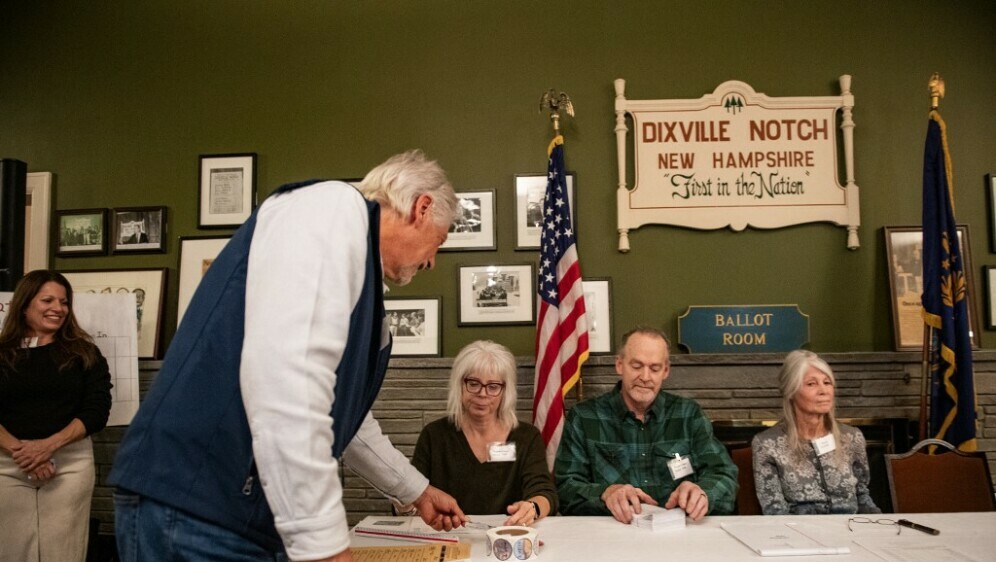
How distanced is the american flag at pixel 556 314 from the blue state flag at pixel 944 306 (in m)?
1.58

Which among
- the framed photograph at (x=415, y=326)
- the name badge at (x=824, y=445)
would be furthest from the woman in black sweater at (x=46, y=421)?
the name badge at (x=824, y=445)

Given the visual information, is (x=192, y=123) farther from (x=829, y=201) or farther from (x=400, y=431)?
(x=829, y=201)

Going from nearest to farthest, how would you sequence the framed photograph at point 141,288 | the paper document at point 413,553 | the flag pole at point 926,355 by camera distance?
the paper document at point 413,553 < the flag pole at point 926,355 < the framed photograph at point 141,288

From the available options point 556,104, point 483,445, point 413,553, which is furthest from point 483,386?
point 556,104

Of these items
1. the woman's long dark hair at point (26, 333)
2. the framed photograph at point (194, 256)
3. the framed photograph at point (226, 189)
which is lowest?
the woman's long dark hair at point (26, 333)

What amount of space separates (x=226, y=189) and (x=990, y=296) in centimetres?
396

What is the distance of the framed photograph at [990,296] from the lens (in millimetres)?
3496

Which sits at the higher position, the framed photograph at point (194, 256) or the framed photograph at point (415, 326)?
the framed photograph at point (194, 256)

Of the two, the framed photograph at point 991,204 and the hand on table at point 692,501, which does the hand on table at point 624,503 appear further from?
the framed photograph at point 991,204

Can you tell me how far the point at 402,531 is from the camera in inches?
73.3

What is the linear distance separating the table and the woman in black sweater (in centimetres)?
195

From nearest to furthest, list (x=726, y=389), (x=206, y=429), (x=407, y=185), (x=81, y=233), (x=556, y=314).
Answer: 1. (x=206, y=429)
2. (x=407, y=185)
3. (x=556, y=314)
4. (x=726, y=389)
5. (x=81, y=233)

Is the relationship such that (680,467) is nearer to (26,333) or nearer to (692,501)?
(692,501)

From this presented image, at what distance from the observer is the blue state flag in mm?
3074
